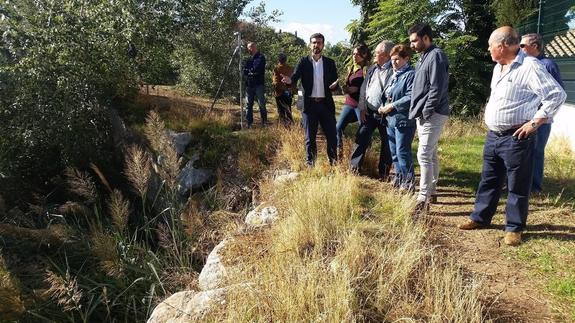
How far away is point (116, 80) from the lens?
8602 mm

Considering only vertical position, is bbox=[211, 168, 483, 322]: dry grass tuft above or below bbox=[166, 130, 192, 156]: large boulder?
below

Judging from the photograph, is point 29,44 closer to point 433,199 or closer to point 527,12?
point 433,199

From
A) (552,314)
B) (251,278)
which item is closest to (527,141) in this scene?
(552,314)

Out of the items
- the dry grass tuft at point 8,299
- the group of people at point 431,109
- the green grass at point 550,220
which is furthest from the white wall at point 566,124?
the dry grass tuft at point 8,299

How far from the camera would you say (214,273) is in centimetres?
359

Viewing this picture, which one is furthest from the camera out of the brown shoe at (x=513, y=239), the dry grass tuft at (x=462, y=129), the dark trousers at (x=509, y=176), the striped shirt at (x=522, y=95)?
the dry grass tuft at (x=462, y=129)

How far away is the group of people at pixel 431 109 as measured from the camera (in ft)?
11.5

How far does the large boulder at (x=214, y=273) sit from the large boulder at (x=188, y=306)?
232mm

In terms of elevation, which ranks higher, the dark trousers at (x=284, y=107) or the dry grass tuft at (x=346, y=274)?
the dark trousers at (x=284, y=107)

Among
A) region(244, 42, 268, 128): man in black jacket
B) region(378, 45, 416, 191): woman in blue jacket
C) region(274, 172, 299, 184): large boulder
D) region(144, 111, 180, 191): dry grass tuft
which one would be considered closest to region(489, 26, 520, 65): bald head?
region(378, 45, 416, 191): woman in blue jacket

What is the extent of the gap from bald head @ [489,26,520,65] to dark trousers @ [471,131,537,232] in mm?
653

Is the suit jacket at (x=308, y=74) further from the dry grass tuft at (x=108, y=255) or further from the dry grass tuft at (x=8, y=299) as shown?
the dry grass tuft at (x=8, y=299)

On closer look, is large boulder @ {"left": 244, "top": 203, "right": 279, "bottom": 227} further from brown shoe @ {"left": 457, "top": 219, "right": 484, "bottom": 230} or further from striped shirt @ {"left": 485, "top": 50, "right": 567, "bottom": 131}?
striped shirt @ {"left": 485, "top": 50, "right": 567, "bottom": 131}

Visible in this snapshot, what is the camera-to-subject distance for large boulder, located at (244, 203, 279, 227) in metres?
4.31
